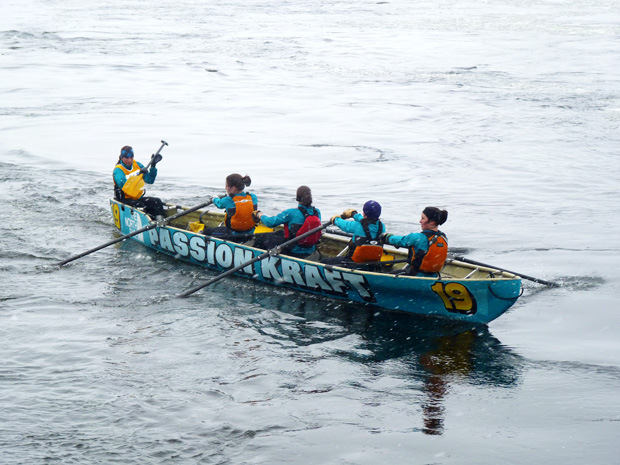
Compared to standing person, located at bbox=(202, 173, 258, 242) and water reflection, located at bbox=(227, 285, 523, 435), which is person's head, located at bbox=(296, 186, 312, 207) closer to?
standing person, located at bbox=(202, 173, 258, 242)

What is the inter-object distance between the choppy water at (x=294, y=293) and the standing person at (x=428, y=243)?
1003mm

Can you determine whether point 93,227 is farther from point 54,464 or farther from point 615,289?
point 615,289

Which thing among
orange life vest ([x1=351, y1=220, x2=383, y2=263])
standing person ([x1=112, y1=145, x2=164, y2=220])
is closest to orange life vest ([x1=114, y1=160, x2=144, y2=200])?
standing person ([x1=112, y1=145, x2=164, y2=220])

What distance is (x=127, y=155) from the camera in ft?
53.6

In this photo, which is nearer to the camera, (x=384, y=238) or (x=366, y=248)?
(x=384, y=238)

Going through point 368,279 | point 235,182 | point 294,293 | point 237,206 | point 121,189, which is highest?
point 235,182

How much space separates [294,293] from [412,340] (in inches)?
106

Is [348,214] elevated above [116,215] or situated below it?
above

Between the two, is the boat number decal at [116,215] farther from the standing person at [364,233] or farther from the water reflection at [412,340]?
the standing person at [364,233]

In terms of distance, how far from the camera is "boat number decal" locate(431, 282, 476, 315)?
11.7 metres

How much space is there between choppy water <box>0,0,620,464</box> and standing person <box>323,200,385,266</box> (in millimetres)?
972

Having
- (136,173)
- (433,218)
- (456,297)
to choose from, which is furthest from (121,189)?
(456,297)

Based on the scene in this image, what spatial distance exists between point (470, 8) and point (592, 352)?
5566 centimetres

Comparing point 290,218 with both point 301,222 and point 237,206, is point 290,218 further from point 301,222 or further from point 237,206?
point 237,206
